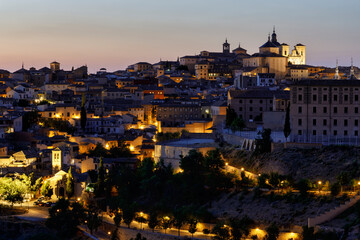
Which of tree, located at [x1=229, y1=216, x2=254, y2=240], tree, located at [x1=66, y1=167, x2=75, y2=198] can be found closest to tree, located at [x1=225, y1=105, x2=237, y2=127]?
tree, located at [x1=66, y1=167, x2=75, y2=198]

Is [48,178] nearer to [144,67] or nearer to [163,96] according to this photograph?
[163,96]

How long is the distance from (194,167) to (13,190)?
38.7 ft

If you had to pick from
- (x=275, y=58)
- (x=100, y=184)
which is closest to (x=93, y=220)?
(x=100, y=184)

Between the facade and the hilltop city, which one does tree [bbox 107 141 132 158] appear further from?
the facade

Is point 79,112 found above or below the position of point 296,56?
below

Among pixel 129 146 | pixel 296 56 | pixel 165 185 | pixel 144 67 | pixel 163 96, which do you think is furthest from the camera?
pixel 144 67

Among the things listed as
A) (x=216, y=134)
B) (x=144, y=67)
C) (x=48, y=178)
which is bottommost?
(x=48, y=178)

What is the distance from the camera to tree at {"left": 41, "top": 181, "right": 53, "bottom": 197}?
136 feet

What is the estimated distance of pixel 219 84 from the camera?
81.6m

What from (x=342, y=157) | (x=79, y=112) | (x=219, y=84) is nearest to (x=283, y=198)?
(x=342, y=157)

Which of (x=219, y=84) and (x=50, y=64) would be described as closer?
(x=219, y=84)

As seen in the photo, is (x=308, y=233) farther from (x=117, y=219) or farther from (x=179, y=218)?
(x=117, y=219)

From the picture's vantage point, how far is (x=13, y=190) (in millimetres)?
40438

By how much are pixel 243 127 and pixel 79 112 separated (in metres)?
21.6
